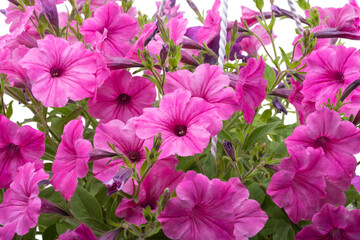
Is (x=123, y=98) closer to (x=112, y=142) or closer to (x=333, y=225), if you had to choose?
(x=112, y=142)

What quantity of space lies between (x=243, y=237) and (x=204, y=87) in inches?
11.2

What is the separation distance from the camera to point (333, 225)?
3.14 ft

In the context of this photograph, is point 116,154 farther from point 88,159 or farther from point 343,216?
point 343,216

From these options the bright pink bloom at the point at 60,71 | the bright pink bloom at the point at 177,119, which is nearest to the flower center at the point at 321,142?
the bright pink bloom at the point at 177,119

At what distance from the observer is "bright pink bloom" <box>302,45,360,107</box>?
1037mm

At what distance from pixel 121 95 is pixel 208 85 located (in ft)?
0.68

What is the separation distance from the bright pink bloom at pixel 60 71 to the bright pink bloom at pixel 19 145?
9cm

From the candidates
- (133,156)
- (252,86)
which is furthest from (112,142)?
(252,86)

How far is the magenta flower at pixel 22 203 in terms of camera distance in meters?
0.90

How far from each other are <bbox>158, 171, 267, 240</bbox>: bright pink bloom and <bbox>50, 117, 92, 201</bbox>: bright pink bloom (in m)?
0.18

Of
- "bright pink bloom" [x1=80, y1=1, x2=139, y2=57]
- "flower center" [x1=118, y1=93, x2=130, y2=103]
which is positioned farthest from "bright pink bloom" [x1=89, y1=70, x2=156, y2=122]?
"bright pink bloom" [x1=80, y1=1, x2=139, y2=57]

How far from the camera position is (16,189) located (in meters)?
0.95

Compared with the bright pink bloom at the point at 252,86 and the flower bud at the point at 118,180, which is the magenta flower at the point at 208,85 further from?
the flower bud at the point at 118,180

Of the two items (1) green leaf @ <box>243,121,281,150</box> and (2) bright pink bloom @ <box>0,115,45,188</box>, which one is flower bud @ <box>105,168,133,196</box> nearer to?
(2) bright pink bloom @ <box>0,115,45,188</box>
